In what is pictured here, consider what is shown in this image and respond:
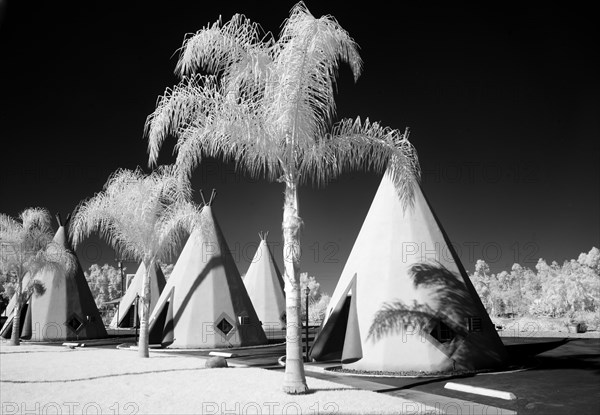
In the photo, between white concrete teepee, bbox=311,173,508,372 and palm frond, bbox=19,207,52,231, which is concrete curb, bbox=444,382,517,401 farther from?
palm frond, bbox=19,207,52,231

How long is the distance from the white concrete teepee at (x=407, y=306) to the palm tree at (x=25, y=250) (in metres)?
14.5

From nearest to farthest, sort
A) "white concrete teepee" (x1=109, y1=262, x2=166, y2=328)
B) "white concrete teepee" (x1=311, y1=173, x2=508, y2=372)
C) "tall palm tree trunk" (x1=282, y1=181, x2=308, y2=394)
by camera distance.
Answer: "tall palm tree trunk" (x1=282, y1=181, x2=308, y2=394)
"white concrete teepee" (x1=311, y1=173, x2=508, y2=372)
"white concrete teepee" (x1=109, y1=262, x2=166, y2=328)

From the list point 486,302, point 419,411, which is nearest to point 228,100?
point 419,411

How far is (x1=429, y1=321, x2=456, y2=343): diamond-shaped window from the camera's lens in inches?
495

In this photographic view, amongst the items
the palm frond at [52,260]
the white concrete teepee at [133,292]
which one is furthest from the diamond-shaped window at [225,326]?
the white concrete teepee at [133,292]

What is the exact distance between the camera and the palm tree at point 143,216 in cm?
1622

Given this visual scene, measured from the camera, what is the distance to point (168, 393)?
9.05m

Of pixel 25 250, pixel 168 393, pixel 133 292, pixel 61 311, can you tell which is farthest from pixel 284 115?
pixel 133 292

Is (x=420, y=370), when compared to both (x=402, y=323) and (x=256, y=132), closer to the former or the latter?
(x=402, y=323)

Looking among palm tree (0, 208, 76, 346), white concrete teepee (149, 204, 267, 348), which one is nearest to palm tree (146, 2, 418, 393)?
white concrete teepee (149, 204, 267, 348)

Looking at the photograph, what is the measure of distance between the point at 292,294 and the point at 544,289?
2449 inches

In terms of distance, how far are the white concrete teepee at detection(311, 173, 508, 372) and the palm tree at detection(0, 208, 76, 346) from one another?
572 inches

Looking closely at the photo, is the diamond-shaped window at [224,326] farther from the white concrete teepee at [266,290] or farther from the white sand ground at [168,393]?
the white concrete teepee at [266,290]

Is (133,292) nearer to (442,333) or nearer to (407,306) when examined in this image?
(407,306)
